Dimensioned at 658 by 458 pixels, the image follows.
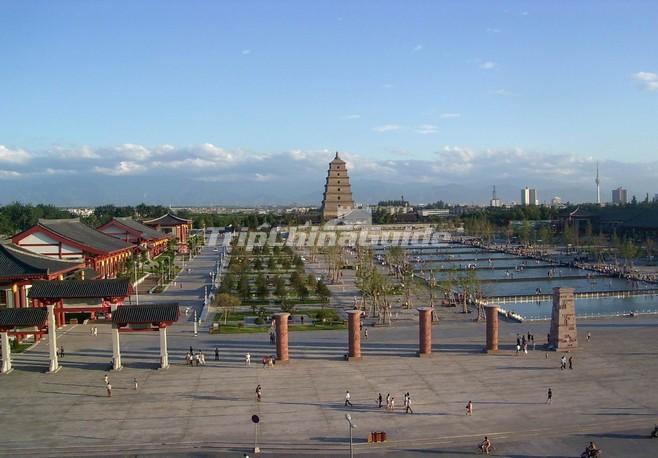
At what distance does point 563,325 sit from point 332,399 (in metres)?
11.6

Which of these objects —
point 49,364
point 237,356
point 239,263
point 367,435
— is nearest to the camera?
point 367,435

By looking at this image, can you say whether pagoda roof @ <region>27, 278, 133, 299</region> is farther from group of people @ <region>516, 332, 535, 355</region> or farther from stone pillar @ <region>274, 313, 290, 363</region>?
group of people @ <region>516, 332, 535, 355</region>

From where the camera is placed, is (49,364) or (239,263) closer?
(49,364)

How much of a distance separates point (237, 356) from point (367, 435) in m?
10.5

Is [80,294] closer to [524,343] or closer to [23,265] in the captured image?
[23,265]

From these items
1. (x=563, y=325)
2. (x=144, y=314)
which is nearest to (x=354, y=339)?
(x=144, y=314)

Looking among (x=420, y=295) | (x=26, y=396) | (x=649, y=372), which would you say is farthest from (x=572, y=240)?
(x=26, y=396)

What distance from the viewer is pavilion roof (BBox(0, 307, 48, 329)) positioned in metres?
24.9

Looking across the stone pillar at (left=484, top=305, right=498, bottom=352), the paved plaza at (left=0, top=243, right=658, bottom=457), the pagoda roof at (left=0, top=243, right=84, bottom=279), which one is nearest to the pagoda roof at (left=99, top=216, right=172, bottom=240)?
the pagoda roof at (left=0, top=243, right=84, bottom=279)

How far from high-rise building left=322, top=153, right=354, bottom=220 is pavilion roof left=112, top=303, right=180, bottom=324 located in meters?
86.1

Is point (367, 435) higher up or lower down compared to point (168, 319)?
lower down

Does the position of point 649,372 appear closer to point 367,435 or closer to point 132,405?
point 367,435

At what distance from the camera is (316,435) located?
17.5 m

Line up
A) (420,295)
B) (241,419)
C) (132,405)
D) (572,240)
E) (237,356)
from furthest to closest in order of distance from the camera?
(572,240) → (420,295) → (237,356) → (132,405) → (241,419)
